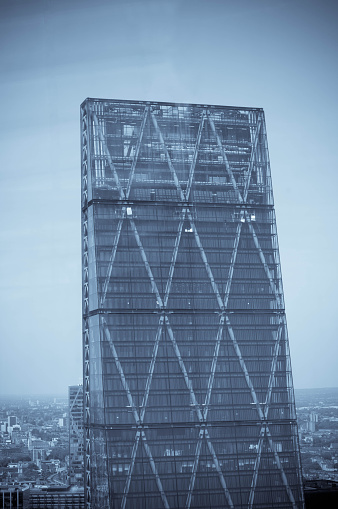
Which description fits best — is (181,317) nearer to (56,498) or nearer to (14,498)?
(14,498)

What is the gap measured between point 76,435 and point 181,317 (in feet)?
44.2

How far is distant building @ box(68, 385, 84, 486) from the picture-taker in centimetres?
4553

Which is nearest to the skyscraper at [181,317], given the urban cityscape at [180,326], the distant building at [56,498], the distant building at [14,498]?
the urban cityscape at [180,326]

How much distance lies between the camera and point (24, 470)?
147 feet

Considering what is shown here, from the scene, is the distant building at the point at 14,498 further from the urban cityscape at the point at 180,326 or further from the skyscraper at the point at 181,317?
the skyscraper at the point at 181,317

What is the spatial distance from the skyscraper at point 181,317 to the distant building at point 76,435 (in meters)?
8.64

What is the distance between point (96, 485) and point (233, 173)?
2065 cm

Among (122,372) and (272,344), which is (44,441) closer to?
(122,372)

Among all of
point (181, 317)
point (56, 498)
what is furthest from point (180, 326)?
point (56, 498)

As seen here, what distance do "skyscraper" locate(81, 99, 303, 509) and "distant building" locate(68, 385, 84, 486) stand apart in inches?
340

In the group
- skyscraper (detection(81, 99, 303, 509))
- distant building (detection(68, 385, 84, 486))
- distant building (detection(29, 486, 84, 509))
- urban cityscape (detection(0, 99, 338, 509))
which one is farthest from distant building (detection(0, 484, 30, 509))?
skyscraper (detection(81, 99, 303, 509))

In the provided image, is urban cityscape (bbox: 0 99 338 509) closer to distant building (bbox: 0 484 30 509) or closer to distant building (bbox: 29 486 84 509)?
distant building (bbox: 0 484 30 509)

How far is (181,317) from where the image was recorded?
Result: 39.1 metres

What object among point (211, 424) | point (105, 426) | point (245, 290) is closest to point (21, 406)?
point (105, 426)
